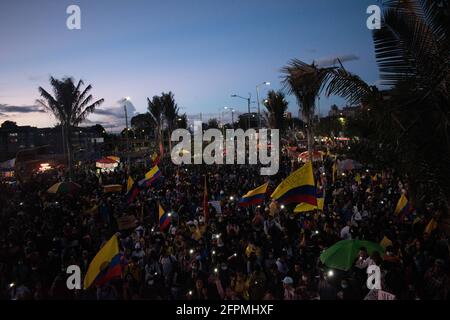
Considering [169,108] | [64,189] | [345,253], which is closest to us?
[345,253]

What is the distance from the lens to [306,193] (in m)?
10.0

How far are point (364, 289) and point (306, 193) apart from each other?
3.47 m

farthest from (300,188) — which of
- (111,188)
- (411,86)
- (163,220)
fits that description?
(111,188)

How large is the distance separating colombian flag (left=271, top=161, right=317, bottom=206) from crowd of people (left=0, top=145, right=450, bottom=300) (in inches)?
46.1

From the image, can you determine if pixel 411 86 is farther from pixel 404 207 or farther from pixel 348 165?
pixel 348 165

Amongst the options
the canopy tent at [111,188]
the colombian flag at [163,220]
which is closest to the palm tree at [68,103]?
the canopy tent at [111,188]

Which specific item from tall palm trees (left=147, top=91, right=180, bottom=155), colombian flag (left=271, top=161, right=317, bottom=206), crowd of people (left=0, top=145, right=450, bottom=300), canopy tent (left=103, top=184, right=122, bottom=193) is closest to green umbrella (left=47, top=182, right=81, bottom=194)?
crowd of people (left=0, top=145, right=450, bottom=300)

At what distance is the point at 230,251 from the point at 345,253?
3.67 metres

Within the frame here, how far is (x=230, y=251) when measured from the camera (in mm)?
9969

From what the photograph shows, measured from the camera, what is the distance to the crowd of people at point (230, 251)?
730 cm

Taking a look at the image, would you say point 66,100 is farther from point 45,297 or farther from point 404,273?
point 404,273

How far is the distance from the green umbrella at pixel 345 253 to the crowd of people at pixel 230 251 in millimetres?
244

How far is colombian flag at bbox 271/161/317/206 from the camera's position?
10.0 meters

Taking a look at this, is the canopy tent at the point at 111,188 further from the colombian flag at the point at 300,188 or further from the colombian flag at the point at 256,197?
the colombian flag at the point at 300,188
